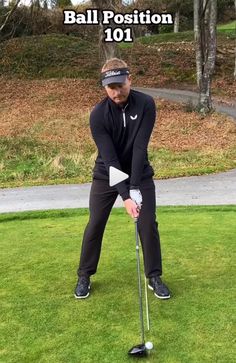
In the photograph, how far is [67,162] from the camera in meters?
14.6

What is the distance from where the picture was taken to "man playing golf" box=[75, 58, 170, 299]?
13.9 ft

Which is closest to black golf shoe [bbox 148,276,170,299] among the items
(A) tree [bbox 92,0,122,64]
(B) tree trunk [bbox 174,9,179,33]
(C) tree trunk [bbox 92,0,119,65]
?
(A) tree [bbox 92,0,122,64]

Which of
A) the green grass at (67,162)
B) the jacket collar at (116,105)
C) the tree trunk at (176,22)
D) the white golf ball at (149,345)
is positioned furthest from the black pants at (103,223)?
the tree trunk at (176,22)

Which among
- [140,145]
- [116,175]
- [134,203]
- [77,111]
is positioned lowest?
[77,111]

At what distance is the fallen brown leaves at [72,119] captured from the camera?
17.4 metres

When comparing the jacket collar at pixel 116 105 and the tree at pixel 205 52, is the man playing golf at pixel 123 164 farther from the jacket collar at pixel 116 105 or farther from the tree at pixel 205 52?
the tree at pixel 205 52

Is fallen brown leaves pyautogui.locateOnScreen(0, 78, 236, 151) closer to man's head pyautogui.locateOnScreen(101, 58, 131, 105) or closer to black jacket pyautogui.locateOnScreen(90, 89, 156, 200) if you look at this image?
black jacket pyautogui.locateOnScreen(90, 89, 156, 200)

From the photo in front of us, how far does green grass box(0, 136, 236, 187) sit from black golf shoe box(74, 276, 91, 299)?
749cm

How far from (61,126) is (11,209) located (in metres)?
11.1

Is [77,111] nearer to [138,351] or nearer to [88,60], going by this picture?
[88,60]

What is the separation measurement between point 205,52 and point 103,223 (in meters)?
18.1

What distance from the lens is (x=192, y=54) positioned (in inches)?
1283

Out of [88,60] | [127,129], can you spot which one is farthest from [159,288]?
[88,60]

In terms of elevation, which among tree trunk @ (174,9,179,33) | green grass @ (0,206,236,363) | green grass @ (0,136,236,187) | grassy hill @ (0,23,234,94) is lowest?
green grass @ (0,136,236,187)
